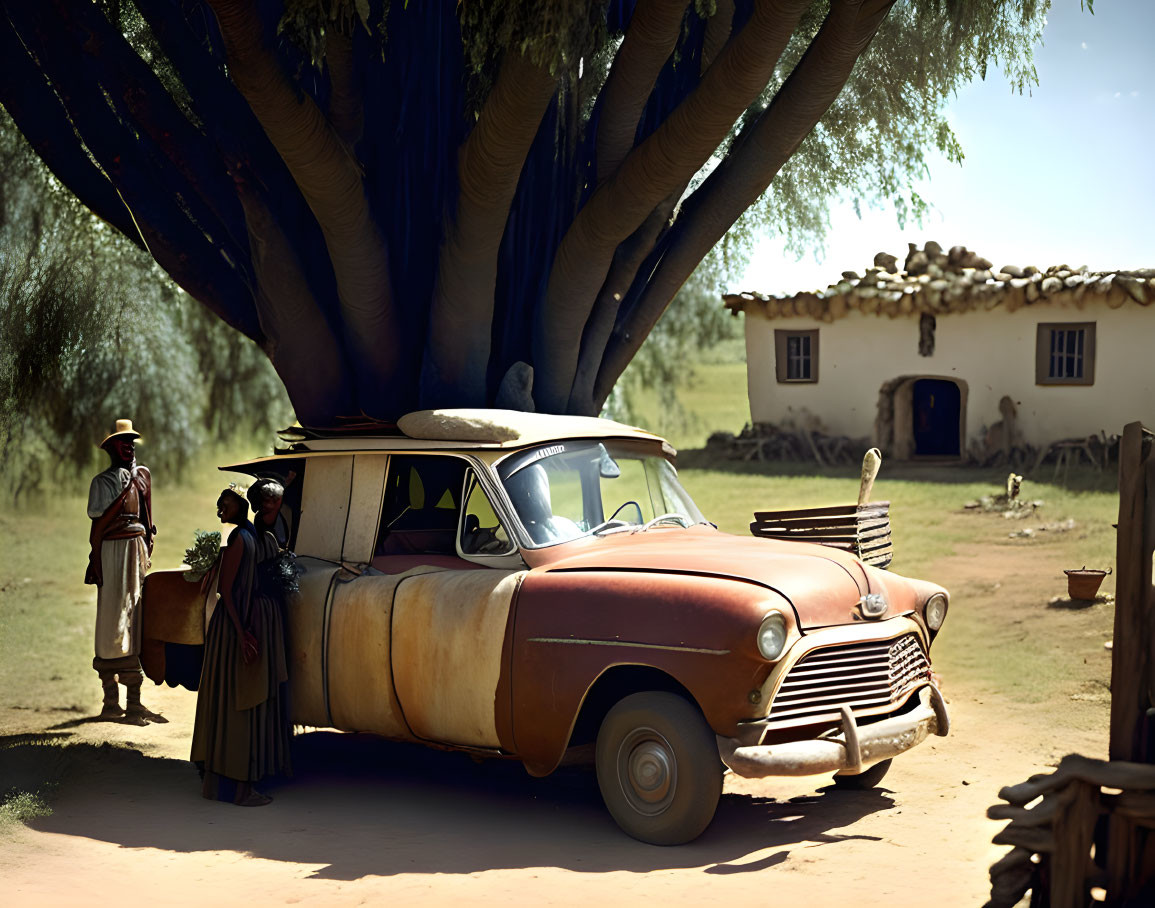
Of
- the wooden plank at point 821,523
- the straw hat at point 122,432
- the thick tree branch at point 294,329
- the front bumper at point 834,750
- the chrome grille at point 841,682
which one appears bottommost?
the front bumper at point 834,750

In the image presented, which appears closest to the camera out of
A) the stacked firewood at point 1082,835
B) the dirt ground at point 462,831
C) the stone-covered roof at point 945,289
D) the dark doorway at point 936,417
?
the stacked firewood at point 1082,835

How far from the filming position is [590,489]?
680 cm

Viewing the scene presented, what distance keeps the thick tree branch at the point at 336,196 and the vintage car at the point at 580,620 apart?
4.86 feet

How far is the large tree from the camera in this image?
7.75m

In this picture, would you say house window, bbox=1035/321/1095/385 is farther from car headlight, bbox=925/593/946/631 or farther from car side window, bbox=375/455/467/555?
car side window, bbox=375/455/467/555

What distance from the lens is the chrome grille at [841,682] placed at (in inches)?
212

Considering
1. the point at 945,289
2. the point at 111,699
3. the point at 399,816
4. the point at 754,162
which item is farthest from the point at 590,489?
the point at 945,289

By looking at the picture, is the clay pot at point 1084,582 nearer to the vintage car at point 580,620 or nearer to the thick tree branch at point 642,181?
the thick tree branch at point 642,181

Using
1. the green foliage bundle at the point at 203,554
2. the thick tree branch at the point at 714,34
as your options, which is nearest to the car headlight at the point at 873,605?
the green foliage bundle at the point at 203,554

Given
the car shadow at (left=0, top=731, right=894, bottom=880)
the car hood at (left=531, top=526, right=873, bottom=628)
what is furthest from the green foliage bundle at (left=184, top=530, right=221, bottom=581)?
the car hood at (left=531, top=526, right=873, bottom=628)

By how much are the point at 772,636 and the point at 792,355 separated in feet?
61.8

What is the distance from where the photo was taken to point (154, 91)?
8.46 meters

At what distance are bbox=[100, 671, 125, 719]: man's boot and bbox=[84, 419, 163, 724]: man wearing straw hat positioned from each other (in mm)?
52

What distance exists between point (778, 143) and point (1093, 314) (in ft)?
42.8
